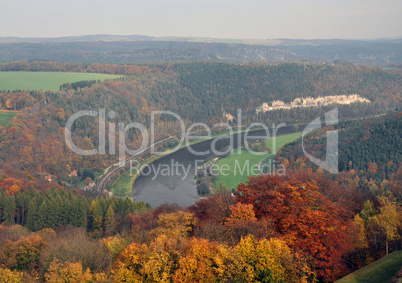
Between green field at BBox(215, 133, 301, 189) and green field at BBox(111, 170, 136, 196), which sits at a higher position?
green field at BBox(215, 133, 301, 189)

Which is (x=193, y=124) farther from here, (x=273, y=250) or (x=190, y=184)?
(x=273, y=250)

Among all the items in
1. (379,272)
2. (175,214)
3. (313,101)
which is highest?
(313,101)

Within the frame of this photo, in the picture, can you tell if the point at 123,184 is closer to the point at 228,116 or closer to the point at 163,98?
the point at 163,98

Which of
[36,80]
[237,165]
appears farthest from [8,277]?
[36,80]

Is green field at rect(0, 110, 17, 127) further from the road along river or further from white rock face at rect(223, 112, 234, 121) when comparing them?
white rock face at rect(223, 112, 234, 121)

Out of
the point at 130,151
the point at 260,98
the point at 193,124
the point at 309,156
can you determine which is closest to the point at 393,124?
the point at 309,156

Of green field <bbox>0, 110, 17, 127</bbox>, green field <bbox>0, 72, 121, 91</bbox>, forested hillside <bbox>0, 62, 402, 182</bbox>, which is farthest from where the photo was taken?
green field <bbox>0, 72, 121, 91</bbox>

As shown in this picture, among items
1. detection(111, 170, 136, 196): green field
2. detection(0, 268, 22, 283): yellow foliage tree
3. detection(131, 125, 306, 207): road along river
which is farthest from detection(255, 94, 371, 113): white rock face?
detection(0, 268, 22, 283): yellow foliage tree
